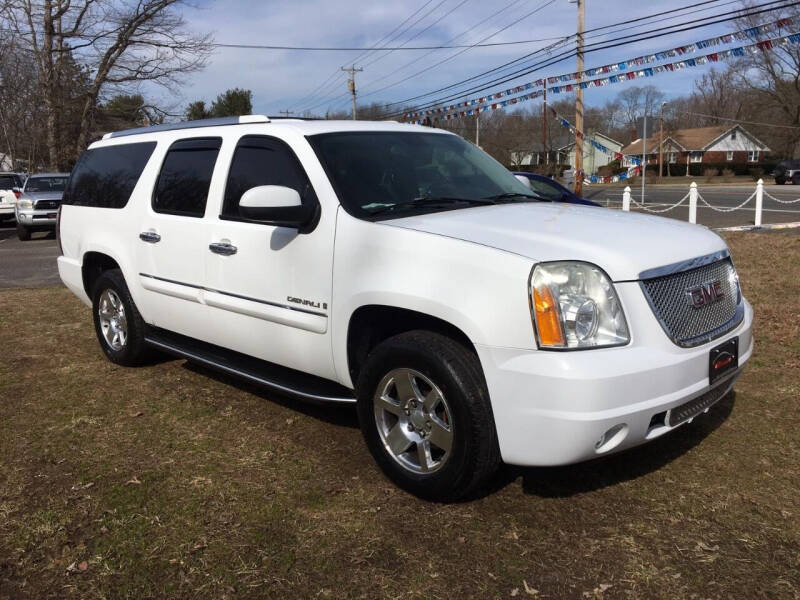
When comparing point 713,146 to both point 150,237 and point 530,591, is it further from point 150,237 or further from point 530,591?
point 530,591

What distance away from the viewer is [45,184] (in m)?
19.2

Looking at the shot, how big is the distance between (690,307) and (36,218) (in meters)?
18.6

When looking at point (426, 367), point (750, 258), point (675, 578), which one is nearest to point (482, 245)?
point (426, 367)

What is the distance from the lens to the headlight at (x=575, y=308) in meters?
2.76

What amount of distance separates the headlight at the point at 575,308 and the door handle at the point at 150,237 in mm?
2946

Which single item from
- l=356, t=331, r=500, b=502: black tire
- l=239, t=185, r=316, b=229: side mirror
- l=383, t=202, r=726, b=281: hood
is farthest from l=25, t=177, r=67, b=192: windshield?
Result: l=356, t=331, r=500, b=502: black tire

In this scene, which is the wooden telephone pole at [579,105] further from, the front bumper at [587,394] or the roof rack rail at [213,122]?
the front bumper at [587,394]

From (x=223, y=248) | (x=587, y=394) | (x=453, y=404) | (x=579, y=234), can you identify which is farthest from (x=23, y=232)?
(x=587, y=394)

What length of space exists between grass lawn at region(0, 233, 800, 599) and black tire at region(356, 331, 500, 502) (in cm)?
15

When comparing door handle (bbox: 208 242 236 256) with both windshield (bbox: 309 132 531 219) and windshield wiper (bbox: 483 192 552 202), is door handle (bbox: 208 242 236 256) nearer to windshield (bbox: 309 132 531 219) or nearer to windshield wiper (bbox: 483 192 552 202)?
windshield (bbox: 309 132 531 219)

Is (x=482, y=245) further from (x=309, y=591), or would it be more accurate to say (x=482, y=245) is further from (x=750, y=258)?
(x=750, y=258)

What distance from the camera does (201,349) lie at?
4.64 m

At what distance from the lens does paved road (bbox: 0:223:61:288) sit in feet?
36.3

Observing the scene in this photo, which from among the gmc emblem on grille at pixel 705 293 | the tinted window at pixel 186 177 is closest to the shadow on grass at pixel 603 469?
the gmc emblem on grille at pixel 705 293
